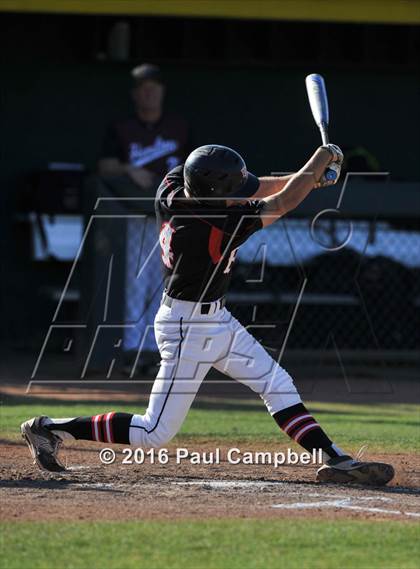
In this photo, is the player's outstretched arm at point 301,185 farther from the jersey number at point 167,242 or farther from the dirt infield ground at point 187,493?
the dirt infield ground at point 187,493

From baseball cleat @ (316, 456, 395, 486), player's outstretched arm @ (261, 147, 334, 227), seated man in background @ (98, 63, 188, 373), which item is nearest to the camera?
player's outstretched arm @ (261, 147, 334, 227)

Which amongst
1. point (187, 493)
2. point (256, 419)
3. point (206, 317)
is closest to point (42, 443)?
point (187, 493)

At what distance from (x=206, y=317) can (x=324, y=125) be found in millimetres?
1161

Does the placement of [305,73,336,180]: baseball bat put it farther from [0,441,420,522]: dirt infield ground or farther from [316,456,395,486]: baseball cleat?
[0,441,420,522]: dirt infield ground

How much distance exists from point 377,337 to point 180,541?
6532 millimetres

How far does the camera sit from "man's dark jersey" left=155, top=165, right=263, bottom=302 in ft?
17.3

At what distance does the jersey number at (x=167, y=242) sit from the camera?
5.38m

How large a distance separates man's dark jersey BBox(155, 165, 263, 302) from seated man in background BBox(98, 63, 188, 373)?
374cm

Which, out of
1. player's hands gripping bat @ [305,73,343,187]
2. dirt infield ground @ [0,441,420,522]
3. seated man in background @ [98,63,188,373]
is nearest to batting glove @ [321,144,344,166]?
player's hands gripping bat @ [305,73,343,187]

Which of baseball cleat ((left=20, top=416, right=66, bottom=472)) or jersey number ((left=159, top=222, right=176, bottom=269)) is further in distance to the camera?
baseball cleat ((left=20, top=416, right=66, bottom=472))

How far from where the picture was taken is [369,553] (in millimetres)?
4098

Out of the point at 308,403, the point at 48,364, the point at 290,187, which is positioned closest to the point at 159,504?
the point at 290,187

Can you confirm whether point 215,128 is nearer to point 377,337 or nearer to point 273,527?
point 377,337

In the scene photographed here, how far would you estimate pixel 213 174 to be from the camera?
521 cm
